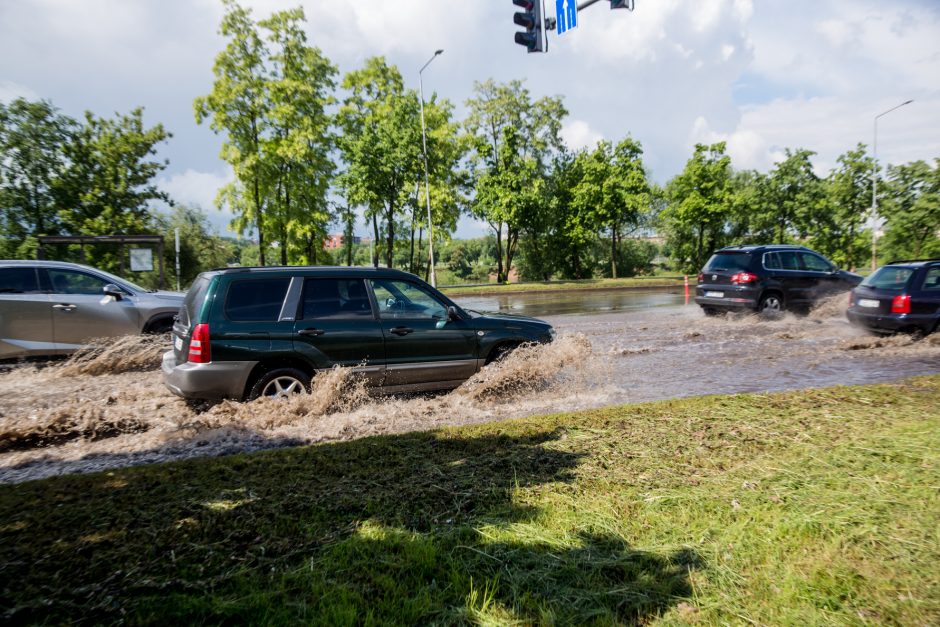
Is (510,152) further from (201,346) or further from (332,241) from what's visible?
(201,346)

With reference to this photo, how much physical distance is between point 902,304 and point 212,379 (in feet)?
38.4

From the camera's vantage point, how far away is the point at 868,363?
900cm

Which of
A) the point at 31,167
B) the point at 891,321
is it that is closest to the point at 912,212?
the point at 891,321

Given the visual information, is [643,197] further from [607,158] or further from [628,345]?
[628,345]

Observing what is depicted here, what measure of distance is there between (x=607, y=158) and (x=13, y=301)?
41.7 meters

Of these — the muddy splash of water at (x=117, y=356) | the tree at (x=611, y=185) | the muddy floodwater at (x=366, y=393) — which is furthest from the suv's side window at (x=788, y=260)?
the tree at (x=611, y=185)

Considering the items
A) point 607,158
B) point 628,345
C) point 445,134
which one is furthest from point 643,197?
point 628,345

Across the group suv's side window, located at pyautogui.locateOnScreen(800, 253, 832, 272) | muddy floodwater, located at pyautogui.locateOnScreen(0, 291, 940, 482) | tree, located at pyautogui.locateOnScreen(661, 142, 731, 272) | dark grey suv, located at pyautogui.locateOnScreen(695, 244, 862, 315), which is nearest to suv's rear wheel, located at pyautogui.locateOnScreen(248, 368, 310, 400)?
muddy floodwater, located at pyautogui.locateOnScreen(0, 291, 940, 482)

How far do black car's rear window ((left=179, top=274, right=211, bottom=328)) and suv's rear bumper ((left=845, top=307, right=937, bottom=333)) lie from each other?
38.6ft

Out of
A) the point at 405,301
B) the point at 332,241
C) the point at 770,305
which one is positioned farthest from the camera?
the point at 332,241

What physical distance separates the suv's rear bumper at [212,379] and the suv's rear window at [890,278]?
11.4 m

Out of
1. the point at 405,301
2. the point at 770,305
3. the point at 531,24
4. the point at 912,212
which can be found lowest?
the point at 770,305

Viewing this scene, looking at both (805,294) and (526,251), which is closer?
(805,294)

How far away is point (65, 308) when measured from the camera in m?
9.00
